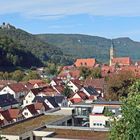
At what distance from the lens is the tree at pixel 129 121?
35.1 feet

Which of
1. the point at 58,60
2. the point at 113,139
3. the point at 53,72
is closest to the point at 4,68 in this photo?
the point at 53,72

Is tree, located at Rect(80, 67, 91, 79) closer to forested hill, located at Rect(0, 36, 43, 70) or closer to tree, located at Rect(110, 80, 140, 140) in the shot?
forested hill, located at Rect(0, 36, 43, 70)

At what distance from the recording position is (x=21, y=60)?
118062mm

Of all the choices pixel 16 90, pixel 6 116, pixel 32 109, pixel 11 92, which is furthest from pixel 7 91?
pixel 6 116

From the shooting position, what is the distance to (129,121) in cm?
1088

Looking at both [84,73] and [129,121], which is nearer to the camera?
[129,121]

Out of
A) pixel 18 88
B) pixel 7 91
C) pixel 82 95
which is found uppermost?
pixel 18 88

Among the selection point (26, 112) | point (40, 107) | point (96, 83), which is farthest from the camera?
point (96, 83)

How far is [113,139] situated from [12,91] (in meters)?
54.2

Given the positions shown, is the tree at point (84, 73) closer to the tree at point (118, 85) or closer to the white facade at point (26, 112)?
the tree at point (118, 85)

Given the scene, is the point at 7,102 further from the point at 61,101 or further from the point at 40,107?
the point at 40,107

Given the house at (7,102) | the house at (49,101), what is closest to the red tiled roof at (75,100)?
the house at (49,101)

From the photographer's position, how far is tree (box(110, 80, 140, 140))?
10.7 m

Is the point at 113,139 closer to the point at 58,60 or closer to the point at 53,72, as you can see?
the point at 53,72
